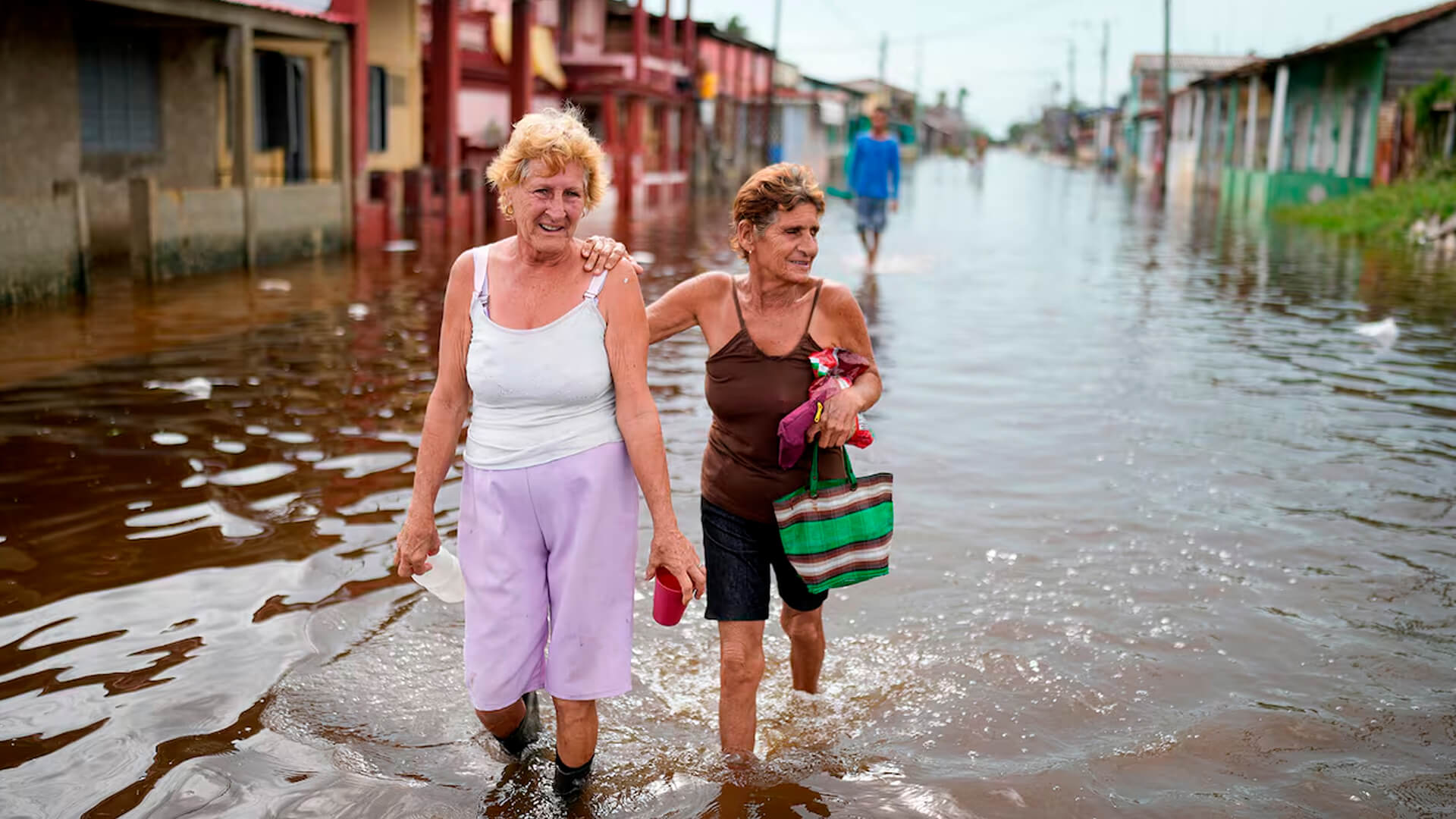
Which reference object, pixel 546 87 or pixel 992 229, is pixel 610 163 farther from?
pixel 992 229

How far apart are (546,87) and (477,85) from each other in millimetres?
4439

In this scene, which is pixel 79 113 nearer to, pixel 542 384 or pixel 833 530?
pixel 542 384

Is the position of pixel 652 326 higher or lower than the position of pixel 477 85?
lower

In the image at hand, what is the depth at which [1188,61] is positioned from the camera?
276 ft

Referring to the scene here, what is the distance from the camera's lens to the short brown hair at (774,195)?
13.3 ft

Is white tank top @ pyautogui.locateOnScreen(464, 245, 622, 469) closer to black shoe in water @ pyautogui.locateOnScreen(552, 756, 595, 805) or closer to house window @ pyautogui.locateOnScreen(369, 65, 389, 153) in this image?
black shoe in water @ pyautogui.locateOnScreen(552, 756, 595, 805)

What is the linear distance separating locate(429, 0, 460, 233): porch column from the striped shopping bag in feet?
59.6

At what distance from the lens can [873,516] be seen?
4.14 m

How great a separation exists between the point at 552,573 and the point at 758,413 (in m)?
0.80

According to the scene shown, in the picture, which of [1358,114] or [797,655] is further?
[1358,114]

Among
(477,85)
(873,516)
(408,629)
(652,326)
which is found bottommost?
(408,629)

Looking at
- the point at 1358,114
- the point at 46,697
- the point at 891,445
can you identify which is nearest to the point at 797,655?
the point at 46,697

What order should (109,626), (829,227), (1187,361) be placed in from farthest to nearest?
1. (829,227)
2. (1187,361)
3. (109,626)

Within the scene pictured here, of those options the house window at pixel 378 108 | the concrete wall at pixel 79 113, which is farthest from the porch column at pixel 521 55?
the concrete wall at pixel 79 113
